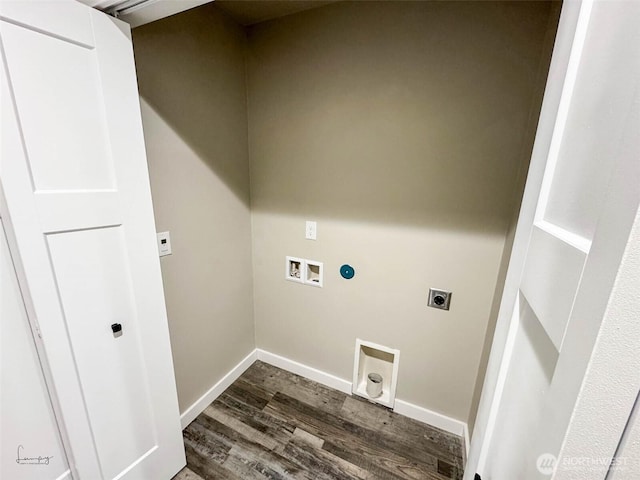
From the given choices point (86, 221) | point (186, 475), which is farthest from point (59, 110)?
point (186, 475)

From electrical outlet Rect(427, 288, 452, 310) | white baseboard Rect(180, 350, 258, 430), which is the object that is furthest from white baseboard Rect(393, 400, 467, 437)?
white baseboard Rect(180, 350, 258, 430)

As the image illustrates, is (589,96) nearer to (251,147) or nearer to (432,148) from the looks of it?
(432,148)

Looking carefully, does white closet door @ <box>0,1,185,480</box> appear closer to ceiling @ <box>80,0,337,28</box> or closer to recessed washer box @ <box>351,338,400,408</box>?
ceiling @ <box>80,0,337,28</box>

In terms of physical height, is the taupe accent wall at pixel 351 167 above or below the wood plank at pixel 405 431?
above

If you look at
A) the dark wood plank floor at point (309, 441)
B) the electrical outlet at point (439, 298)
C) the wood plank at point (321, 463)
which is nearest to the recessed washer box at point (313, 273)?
the electrical outlet at point (439, 298)

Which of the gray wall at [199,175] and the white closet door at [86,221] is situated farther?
the gray wall at [199,175]

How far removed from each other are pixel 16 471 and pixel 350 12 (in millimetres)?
2388

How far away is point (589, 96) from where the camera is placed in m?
0.43

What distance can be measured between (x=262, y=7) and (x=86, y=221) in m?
1.43

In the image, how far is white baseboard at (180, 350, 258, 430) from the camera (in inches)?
61.1

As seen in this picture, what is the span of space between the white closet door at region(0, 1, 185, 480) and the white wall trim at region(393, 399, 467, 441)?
1439mm

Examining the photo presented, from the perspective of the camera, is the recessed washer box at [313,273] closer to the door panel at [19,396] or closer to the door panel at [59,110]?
the door panel at [59,110]

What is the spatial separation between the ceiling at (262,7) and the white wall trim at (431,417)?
2.44 metres

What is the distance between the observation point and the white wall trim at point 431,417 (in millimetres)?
1513
